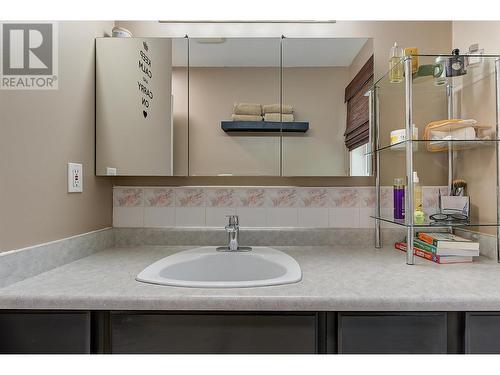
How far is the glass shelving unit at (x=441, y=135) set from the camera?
3.86 ft

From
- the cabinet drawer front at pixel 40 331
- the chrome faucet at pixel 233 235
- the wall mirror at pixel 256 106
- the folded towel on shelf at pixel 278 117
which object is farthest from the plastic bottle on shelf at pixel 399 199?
the cabinet drawer front at pixel 40 331

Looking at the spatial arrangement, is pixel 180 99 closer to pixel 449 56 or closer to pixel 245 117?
pixel 245 117

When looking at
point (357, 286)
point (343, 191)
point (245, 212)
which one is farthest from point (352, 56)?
point (357, 286)

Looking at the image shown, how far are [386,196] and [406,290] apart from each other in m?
0.75

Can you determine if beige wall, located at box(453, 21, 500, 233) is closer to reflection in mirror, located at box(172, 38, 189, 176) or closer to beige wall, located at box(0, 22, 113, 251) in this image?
reflection in mirror, located at box(172, 38, 189, 176)

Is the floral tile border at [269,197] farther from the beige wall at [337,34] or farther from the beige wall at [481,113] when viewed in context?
the beige wall at [481,113]

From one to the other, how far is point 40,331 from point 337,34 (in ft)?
5.55

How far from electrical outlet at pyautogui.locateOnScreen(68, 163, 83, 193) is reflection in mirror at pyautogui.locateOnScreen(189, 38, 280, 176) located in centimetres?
46

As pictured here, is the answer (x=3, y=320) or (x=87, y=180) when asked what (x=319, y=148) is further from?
(x=3, y=320)

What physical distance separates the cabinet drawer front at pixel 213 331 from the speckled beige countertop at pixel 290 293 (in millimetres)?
44

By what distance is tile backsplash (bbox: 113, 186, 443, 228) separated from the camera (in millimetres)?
1491

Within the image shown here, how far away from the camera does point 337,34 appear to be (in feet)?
4.97

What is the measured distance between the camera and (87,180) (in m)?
1.28

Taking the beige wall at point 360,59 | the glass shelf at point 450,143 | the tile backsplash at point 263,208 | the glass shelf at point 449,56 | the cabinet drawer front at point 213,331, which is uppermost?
the beige wall at point 360,59
